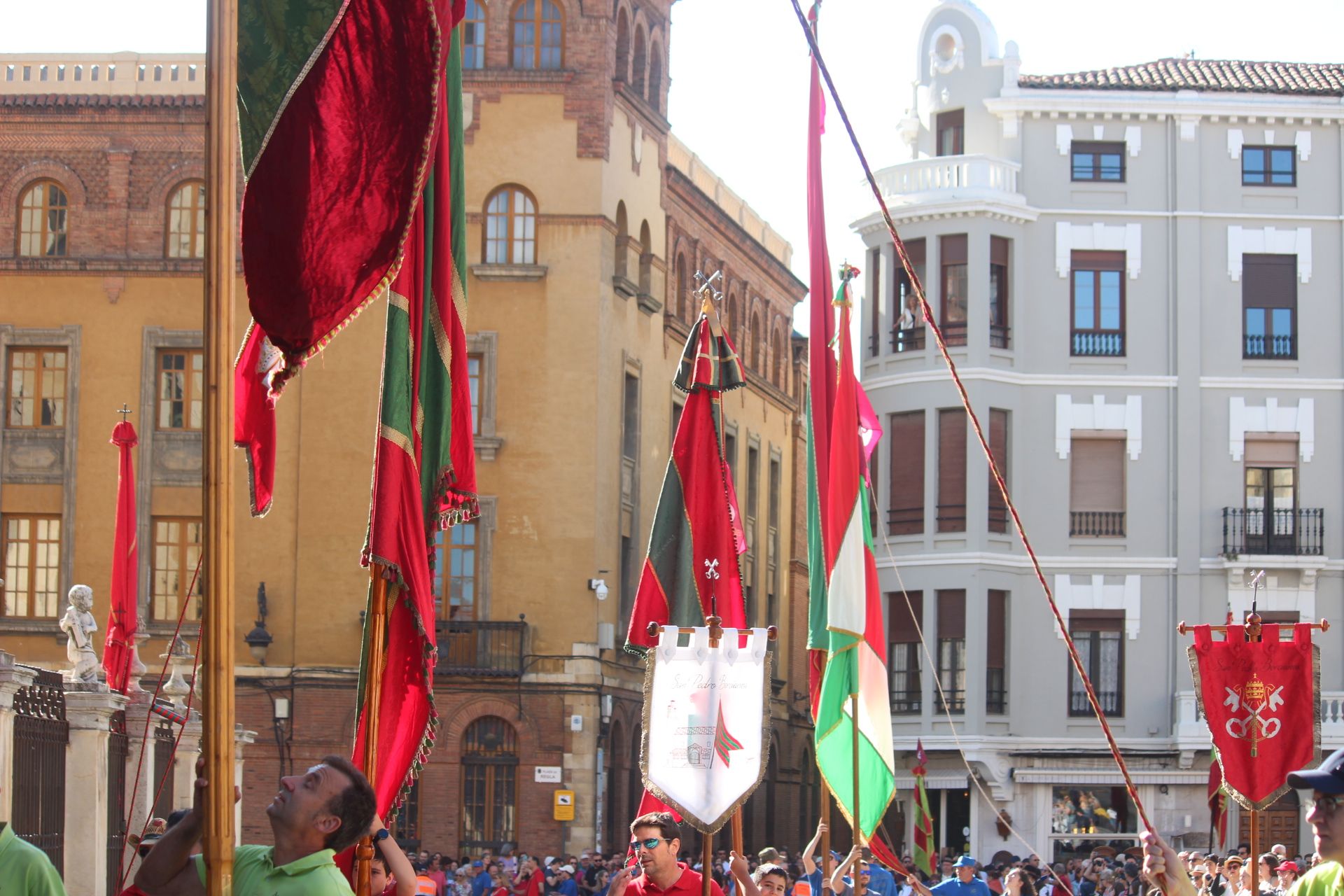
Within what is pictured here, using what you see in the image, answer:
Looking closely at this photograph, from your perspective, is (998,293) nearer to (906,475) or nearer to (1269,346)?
(906,475)

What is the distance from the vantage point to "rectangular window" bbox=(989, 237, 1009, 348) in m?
39.2

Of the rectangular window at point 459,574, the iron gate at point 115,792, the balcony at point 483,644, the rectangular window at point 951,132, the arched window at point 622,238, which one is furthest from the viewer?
the arched window at point 622,238

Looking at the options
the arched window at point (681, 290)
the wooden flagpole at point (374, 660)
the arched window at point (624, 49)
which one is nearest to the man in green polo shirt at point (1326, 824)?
the wooden flagpole at point (374, 660)

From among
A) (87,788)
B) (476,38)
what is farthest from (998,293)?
(87,788)

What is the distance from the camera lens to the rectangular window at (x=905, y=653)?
38469 millimetres

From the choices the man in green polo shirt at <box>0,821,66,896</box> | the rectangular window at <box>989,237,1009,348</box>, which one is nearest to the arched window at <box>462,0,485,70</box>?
the rectangular window at <box>989,237,1009,348</box>

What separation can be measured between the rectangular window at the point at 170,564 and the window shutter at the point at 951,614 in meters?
12.9

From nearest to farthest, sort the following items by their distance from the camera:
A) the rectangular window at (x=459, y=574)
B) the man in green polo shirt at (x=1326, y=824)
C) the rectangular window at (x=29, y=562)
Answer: the man in green polo shirt at (x=1326, y=824), the rectangular window at (x=459, y=574), the rectangular window at (x=29, y=562)

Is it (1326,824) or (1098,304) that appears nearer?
(1326,824)

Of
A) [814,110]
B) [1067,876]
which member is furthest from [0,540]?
[814,110]

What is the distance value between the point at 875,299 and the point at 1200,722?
9.43 metres

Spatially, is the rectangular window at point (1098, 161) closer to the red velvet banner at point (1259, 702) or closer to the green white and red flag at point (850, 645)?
the green white and red flag at point (850, 645)

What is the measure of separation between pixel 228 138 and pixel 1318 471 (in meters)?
35.0

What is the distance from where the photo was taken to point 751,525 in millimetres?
50438
